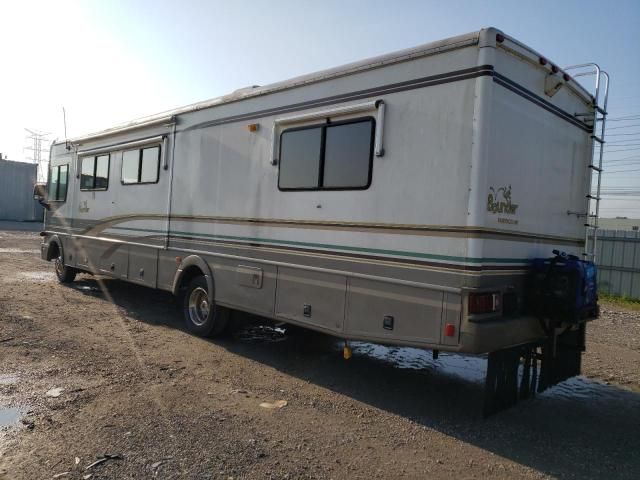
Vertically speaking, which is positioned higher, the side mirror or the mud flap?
the side mirror

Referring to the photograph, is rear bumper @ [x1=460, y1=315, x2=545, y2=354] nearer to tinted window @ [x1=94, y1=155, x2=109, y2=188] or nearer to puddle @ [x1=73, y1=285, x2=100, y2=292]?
tinted window @ [x1=94, y1=155, x2=109, y2=188]

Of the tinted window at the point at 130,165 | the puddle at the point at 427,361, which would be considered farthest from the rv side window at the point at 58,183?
the puddle at the point at 427,361

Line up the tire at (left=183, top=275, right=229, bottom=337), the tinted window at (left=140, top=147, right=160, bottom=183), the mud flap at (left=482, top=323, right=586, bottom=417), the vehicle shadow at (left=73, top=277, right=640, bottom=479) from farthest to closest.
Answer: the tinted window at (left=140, top=147, right=160, bottom=183) → the tire at (left=183, top=275, right=229, bottom=337) → the mud flap at (left=482, top=323, right=586, bottom=417) → the vehicle shadow at (left=73, top=277, right=640, bottom=479)

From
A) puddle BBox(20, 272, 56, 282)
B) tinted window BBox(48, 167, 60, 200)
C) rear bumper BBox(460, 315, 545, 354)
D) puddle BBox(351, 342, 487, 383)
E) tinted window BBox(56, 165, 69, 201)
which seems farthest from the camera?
puddle BBox(20, 272, 56, 282)

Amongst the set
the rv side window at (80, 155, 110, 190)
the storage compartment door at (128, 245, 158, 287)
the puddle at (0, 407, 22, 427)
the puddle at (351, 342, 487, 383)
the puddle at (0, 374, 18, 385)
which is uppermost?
the rv side window at (80, 155, 110, 190)

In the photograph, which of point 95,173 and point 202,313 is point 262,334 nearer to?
point 202,313

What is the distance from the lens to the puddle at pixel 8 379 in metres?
4.98

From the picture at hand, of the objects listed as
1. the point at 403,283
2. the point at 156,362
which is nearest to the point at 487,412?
the point at 403,283

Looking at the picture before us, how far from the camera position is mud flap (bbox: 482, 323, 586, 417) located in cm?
450

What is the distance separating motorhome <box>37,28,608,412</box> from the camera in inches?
168

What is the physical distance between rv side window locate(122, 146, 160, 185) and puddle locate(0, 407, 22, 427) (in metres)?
4.08

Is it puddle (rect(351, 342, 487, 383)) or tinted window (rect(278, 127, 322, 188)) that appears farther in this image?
puddle (rect(351, 342, 487, 383))

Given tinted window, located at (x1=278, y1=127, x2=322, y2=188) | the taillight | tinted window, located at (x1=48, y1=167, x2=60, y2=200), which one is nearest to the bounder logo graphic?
the taillight

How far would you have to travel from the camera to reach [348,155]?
5117 mm
